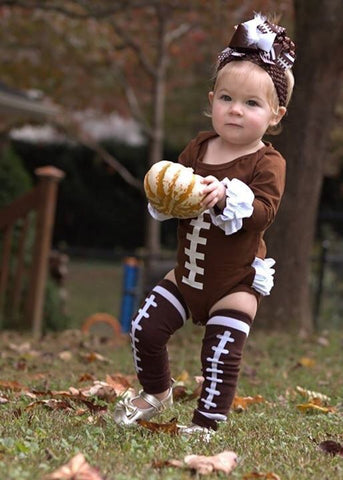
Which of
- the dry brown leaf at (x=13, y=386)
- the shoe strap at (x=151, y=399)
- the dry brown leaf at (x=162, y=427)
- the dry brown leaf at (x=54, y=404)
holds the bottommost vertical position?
the dry brown leaf at (x=13, y=386)

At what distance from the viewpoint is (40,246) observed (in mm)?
10305

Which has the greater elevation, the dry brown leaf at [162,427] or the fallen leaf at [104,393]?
the dry brown leaf at [162,427]

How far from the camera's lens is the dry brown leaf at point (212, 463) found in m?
3.20

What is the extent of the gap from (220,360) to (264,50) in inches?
50.7

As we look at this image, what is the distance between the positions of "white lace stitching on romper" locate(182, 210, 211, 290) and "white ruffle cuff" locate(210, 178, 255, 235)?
15 centimetres

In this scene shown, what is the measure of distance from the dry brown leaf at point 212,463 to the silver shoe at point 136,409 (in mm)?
743

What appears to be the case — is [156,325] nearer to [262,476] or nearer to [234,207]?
[234,207]

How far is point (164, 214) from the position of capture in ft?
12.8

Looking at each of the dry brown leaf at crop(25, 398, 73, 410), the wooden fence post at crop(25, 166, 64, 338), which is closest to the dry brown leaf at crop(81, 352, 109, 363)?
the dry brown leaf at crop(25, 398, 73, 410)

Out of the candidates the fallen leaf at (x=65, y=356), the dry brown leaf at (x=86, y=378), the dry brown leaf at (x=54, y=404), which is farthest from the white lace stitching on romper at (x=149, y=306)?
the fallen leaf at (x=65, y=356)

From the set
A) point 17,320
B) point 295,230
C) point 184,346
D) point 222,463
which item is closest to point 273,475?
point 222,463

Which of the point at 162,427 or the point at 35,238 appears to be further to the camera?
the point at 35,238

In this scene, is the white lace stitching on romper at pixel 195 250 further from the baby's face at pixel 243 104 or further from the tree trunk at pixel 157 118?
the tree trunk at pixel 157 118

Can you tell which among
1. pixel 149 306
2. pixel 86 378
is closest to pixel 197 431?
pixel 149 306
